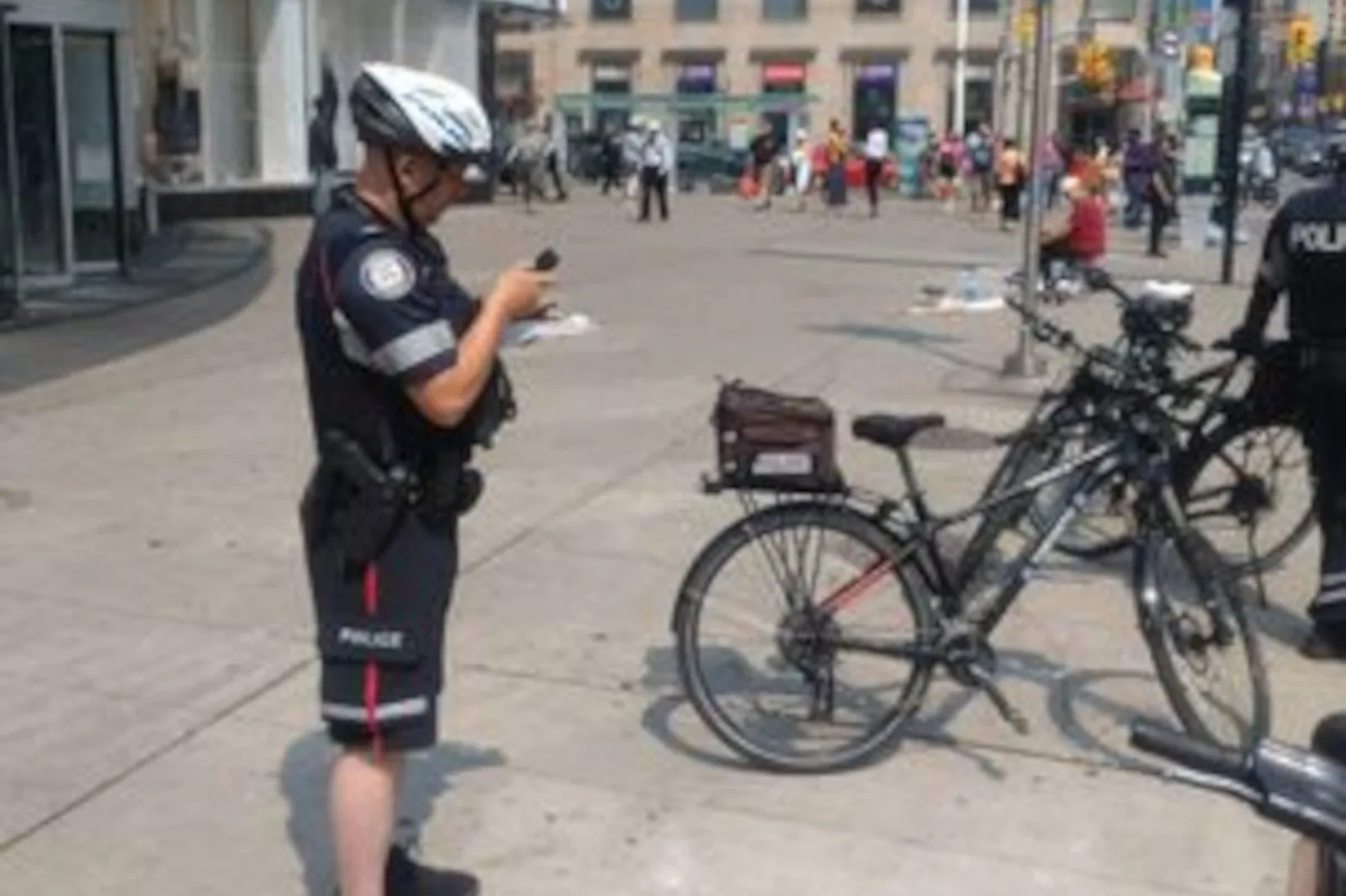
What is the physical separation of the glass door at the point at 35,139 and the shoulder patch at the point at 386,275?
38.7ft

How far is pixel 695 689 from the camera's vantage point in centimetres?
485

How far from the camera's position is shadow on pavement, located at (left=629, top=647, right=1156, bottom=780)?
16.1 feet

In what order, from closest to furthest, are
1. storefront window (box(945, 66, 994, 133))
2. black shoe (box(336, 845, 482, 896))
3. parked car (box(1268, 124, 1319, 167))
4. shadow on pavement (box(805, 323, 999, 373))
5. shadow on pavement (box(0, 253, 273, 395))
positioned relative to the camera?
black shoe (box(336, 845, 482, 896)) < shadow on pavement (box(0, 253, 273, 395)) < shadow on pavement (box(805, 323, 999, 373)) < parked car (box(1268, 124, 1319, 167)) < storefront window (box(945, 66, 994, 133))

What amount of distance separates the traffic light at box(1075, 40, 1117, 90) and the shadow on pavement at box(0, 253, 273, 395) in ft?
123

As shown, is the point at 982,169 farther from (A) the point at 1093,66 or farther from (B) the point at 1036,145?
(B) the point at 1036,145

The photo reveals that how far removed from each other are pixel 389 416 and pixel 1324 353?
3.53 m

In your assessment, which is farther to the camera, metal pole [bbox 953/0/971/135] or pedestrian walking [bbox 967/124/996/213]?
metal pole [bbox 953/0/971/135]

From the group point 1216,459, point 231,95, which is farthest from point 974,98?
point 1216,459

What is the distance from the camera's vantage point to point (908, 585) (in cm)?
476

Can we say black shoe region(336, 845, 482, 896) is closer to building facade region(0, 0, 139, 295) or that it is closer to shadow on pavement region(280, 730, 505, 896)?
shadow on pavement region(280, 730, 505, 896)

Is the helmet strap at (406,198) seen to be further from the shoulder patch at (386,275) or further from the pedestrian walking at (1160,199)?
the pedestrian walking at (1160,199)

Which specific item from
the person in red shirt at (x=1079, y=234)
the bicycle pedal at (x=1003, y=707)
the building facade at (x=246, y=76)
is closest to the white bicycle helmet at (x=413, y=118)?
the bicycle pedal at (x=1003, y=707)

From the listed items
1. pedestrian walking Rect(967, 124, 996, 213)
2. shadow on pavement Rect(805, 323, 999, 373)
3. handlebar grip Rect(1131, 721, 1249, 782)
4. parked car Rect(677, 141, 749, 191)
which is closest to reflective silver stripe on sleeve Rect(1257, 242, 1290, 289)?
handlebar grip Rect(1131, 721, 1249, 782)

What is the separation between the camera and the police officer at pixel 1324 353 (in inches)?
228
